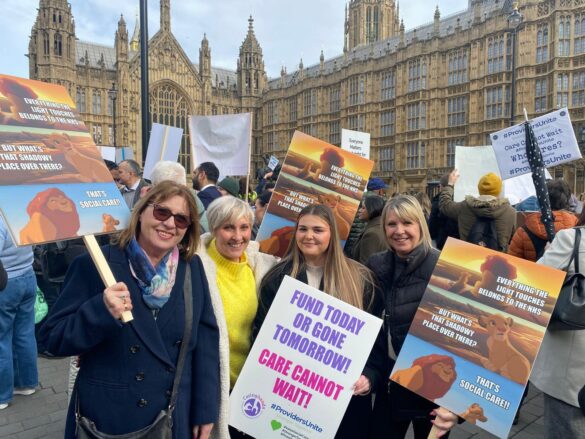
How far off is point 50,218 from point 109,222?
9.5 inches

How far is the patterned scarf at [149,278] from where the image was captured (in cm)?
180

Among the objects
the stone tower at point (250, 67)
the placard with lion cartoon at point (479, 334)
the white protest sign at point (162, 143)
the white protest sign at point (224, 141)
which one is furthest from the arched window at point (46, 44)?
the placard with lion cartoon at point (479, 334)

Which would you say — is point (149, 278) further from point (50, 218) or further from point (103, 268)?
point (50, 218)

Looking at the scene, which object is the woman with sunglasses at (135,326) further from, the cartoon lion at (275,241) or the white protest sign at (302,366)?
the cartoon lion at (275,241)

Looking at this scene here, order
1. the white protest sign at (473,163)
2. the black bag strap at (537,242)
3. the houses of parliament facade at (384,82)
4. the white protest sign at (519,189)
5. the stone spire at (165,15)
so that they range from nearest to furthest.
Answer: the black bag strap at (537,242)
the white protest sign at (519,189)
the white protest sign at (473,163)
the houses of parliament facade at (384,82)
the stone spire at (165,15)

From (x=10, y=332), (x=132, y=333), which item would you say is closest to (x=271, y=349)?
(x=132, y=333)

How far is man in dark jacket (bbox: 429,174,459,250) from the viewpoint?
17.8ft

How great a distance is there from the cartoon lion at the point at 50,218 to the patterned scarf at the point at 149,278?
0.24 metres

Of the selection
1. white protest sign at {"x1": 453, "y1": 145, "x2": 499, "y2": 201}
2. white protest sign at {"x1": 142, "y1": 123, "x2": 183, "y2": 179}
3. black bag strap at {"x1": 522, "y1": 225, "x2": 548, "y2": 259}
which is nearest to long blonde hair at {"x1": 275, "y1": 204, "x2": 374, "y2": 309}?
black bag strap at {"x1": 522, "y1": 225, "x2": 548, "y2": 259}

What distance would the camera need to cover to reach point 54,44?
37.6 m

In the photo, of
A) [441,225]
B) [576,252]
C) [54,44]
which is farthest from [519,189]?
[54,44]

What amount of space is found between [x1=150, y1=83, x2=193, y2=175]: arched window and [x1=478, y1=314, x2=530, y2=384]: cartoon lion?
4094 centimetres

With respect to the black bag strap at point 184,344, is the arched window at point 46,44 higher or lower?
higher

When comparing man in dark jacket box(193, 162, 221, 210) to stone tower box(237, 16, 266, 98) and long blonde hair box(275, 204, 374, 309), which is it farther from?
stone tower box(237, 16, 266, 98)
